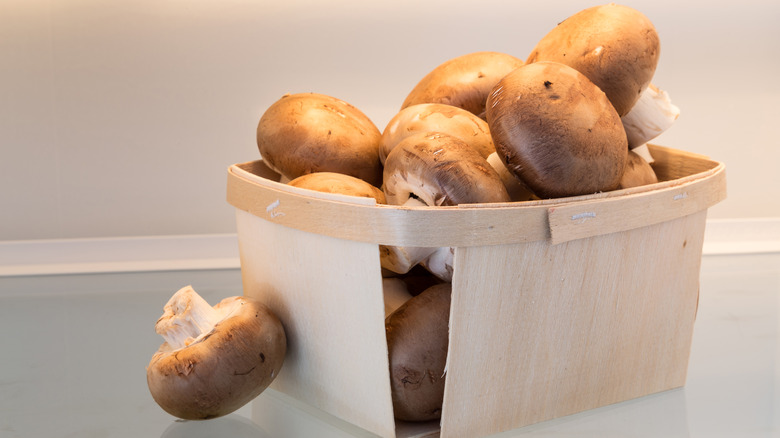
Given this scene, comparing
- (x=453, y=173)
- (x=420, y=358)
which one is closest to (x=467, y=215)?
(x=453, y=173)

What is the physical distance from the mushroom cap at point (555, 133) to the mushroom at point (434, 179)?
0.05 m

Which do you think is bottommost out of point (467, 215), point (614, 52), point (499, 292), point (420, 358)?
point (420, 358)

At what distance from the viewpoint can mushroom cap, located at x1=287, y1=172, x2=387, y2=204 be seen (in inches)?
41.5

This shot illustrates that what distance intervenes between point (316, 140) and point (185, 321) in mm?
369

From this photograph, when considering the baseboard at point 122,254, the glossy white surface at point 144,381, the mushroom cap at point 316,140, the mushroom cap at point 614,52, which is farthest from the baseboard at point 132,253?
the mushroom cap at point 614,52

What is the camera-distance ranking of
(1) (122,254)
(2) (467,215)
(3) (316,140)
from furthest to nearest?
1. (1) (122,254)
2. (3) (316,140)
3. (2) (467,215)

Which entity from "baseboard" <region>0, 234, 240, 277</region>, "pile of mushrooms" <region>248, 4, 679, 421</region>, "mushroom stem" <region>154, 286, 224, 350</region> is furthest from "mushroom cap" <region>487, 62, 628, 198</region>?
"baseboard" <region>0, 234, 240, 277</region>

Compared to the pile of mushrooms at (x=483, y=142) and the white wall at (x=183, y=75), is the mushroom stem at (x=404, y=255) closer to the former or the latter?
the pile of mushrooms at (x=483, y=142)

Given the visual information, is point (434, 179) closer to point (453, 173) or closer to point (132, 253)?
point (453, 173)

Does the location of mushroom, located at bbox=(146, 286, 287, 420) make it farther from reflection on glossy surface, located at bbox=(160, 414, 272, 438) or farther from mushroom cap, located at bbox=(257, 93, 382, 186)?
mushroom cap, located at bbox=(257, 93, 382, 186)

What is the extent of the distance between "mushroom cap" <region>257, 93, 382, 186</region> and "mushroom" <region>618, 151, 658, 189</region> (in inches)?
15.8

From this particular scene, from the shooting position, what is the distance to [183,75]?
2.24 m

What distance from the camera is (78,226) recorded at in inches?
88.7

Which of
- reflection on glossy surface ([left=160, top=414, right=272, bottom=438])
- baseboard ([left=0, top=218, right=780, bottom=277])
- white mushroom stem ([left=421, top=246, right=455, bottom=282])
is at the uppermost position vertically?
white mushroom stem ([left=421, top=246, right=455, bottom=282])
